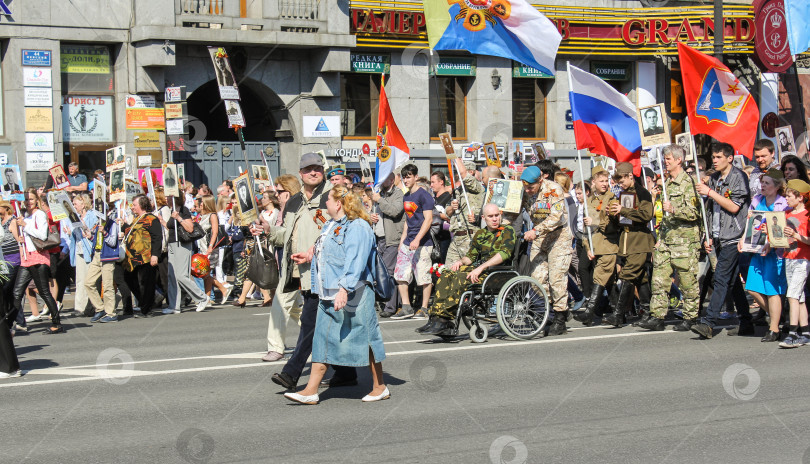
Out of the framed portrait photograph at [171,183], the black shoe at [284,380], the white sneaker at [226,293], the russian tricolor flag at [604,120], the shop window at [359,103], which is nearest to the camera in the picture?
the black shoe at [284,380]

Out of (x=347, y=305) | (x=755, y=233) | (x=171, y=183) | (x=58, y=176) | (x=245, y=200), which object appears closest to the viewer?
(x=347, y=305)

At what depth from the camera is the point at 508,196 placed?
10984mm

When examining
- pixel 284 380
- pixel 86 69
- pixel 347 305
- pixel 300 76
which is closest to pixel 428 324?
pixel 284 380

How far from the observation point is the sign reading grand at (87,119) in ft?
77.1

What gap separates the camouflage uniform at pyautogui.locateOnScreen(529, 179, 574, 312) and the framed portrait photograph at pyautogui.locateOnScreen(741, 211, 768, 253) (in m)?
1.90

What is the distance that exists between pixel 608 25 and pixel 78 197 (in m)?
19.1

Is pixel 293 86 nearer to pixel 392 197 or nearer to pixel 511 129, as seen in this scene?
pixel 511 129

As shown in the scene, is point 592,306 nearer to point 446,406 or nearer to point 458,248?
point 458,248

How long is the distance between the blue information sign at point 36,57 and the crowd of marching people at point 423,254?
24.4 ft

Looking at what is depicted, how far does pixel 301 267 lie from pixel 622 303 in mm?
4568

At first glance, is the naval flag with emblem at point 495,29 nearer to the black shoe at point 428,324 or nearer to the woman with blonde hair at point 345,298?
the black shoe at point 428,324

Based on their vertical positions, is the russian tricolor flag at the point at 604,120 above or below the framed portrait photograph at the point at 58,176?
above

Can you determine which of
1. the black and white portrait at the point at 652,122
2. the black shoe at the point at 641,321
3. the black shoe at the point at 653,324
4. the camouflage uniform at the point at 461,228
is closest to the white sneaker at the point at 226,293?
the camouflage uniform at the point at 461,228

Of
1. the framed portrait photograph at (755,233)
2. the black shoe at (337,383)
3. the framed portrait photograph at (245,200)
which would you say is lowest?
the black shoe at (337,383)
